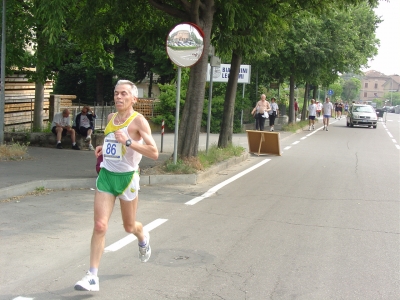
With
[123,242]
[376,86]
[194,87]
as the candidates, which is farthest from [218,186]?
[376,86]

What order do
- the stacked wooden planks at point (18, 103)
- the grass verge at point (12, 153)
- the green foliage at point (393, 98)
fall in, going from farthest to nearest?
the green foliage at point (393, 98) < the stacked wooden planks at point (18, 103) < the grass verge at point (12, 153)

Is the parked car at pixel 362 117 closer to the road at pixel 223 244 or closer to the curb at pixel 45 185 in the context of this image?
the road at pixel 223 244

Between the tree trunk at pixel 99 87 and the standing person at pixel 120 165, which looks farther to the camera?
the tree trunk at pixel 99 87

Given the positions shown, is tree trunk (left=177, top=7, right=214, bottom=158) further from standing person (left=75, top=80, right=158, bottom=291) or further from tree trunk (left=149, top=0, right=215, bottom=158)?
standing person (left=75, top=80, right=158, bottom=291)

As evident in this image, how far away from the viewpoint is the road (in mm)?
5465

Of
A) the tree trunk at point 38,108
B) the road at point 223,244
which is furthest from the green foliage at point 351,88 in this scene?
the road at point 223,244

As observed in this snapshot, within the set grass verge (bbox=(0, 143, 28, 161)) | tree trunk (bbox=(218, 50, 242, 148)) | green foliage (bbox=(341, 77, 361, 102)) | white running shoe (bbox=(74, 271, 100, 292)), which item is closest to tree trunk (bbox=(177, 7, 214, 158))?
tree trunk (bbox=(218, 50, 242, 148))

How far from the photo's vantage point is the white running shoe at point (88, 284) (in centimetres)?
509

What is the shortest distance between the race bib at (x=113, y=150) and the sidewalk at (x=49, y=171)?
459 centimetres

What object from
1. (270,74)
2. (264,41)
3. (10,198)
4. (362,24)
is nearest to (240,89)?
(270,74)

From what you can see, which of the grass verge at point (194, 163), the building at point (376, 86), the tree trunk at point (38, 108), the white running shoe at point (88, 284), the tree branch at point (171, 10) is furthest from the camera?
the building at point (376, 86)

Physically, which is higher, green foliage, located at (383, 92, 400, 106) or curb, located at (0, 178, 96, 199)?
green foliage, located at (383, 92, 400, 106)

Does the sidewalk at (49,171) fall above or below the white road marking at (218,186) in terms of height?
above

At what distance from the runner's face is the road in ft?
5.42
